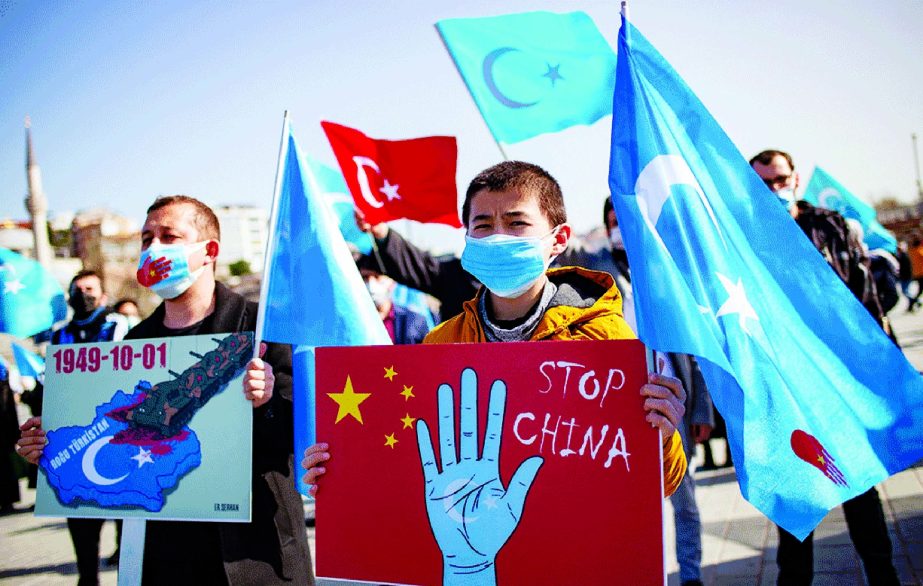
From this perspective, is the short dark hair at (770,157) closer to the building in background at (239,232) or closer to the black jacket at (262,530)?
the black jacket at (262,530)

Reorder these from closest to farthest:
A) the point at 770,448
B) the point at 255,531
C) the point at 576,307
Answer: the point at 770,448 → the point at 576,307 → the point at 255,531

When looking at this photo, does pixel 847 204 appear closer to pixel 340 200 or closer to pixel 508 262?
pixel 340 200

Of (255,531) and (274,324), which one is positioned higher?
(274,324)

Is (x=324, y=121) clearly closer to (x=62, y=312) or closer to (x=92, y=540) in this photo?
(x=62, y=312)

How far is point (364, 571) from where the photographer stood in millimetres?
1905

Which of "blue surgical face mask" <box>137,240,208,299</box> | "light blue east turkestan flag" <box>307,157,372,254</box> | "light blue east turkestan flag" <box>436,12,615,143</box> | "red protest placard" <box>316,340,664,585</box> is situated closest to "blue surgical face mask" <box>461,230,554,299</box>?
"red protest placard" <box>316,340,664,585</box>

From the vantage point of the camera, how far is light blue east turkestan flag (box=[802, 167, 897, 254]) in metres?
7.07

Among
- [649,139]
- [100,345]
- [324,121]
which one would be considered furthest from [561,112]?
[100,345]

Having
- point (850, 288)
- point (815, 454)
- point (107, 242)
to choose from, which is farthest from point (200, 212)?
point (107, 242)

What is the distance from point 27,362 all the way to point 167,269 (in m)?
4.45

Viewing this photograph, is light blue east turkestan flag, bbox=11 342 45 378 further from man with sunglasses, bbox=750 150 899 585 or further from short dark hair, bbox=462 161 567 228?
man with sunglasses, bbox=750 150 899 585

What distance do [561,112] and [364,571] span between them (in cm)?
262

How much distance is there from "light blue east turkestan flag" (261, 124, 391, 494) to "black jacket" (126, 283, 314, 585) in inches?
3.2

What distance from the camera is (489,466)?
1.80 metres
